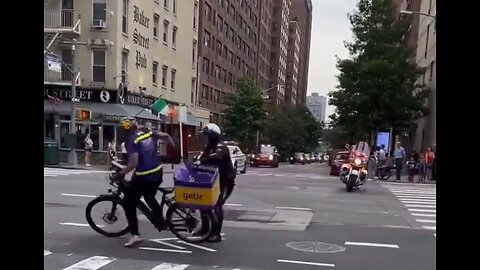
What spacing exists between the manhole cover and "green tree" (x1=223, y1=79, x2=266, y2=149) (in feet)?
139

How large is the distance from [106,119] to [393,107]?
57.1ft

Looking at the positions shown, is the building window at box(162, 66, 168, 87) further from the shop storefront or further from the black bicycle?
the black bicycle

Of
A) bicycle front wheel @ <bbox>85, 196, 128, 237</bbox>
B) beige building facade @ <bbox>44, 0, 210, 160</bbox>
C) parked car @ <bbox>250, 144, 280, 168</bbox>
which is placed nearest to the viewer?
bicycle front wheel @ <bbox>85, 196, 128, 237</bbox>

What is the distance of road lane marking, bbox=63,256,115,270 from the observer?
247 inches

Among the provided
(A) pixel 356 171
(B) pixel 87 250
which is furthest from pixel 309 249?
(A) pixel 356 171

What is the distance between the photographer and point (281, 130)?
69562 millimetres

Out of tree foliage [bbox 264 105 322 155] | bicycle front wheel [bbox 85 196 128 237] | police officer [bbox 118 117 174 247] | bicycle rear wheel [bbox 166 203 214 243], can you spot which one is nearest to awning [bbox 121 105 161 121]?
bicycle front wheel [bbox 85 196 128 237]

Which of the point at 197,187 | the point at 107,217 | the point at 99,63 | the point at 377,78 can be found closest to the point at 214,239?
the point at 197,187

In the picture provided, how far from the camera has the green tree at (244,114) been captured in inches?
1989

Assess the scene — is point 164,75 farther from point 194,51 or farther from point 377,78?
point 377,78

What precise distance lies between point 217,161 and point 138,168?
123 centimetres

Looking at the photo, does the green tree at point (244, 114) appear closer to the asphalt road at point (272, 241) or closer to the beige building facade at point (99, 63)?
the beige building facade at point (99, 63)
